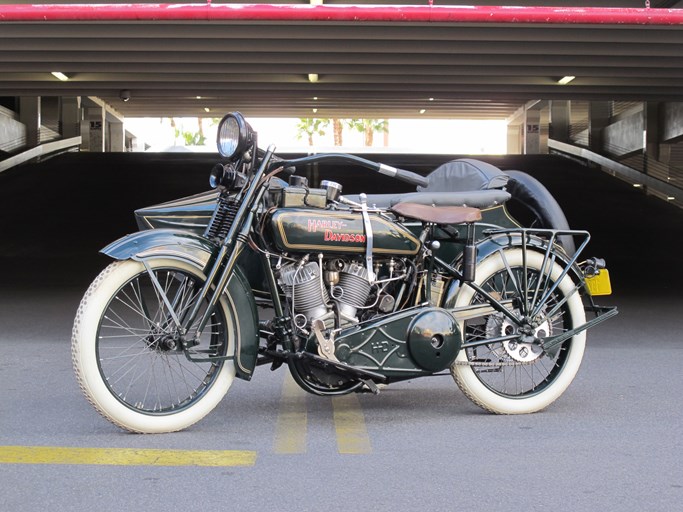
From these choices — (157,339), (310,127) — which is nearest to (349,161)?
(157,339)

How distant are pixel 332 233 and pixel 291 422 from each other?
41.6 inches

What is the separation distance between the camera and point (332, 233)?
4617 millimetres

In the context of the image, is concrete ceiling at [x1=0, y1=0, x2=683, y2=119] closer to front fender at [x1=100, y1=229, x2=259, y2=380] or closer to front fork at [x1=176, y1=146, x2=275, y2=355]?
front fork at [x1=176, y1=146, x2=275, y2=355]

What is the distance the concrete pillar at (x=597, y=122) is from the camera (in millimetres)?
34844

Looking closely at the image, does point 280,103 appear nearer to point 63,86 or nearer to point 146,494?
point 63,86

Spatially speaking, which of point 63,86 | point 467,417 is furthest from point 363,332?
point 63,86

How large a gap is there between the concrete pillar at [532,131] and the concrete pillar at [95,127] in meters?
17.1

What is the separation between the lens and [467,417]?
5020 mm

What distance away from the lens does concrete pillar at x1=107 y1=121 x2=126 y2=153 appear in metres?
40.5

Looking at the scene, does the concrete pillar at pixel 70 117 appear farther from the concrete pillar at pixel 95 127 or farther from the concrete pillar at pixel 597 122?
the concrete pillar at pixel 597 122

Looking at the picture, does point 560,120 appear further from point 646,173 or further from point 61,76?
point 61,76

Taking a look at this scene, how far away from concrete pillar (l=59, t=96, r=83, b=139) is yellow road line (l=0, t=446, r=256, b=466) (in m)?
35.0

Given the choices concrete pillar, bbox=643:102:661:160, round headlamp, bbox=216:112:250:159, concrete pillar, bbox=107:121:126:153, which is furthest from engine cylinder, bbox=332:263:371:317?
concrete pillar, bbox=107:121:126:153

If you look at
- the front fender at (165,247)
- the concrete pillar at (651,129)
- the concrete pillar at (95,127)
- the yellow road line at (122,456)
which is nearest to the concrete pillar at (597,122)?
the concrete pillar at (651,129)
